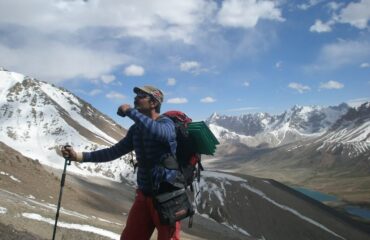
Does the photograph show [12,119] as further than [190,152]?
Yes

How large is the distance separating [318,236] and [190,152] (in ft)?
337

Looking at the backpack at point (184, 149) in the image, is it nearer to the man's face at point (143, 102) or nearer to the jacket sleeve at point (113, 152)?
the man's face at point (143, 102)

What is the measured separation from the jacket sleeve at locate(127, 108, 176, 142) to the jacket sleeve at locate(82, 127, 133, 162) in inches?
34.1

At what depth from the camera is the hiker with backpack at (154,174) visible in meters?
7.61

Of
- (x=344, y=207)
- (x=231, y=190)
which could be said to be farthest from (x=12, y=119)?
(x=344, y=207)

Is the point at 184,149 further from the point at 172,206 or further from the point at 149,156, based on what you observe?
the point at 172,206

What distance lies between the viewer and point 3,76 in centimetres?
18350

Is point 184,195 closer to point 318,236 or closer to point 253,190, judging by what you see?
point 318,236

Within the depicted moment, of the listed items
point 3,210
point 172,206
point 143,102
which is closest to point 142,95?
point 143,102

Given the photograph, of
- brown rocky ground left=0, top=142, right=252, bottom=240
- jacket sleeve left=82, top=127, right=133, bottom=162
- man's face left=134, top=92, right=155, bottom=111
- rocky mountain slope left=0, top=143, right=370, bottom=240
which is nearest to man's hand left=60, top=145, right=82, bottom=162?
jacket sleeve left=82, top=127, right=133, bottom=162

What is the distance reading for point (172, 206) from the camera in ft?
25.4

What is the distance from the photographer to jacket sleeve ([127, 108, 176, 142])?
24.5ft

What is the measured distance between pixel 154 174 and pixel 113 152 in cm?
129

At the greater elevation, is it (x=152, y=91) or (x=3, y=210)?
(x=152, y=91)
